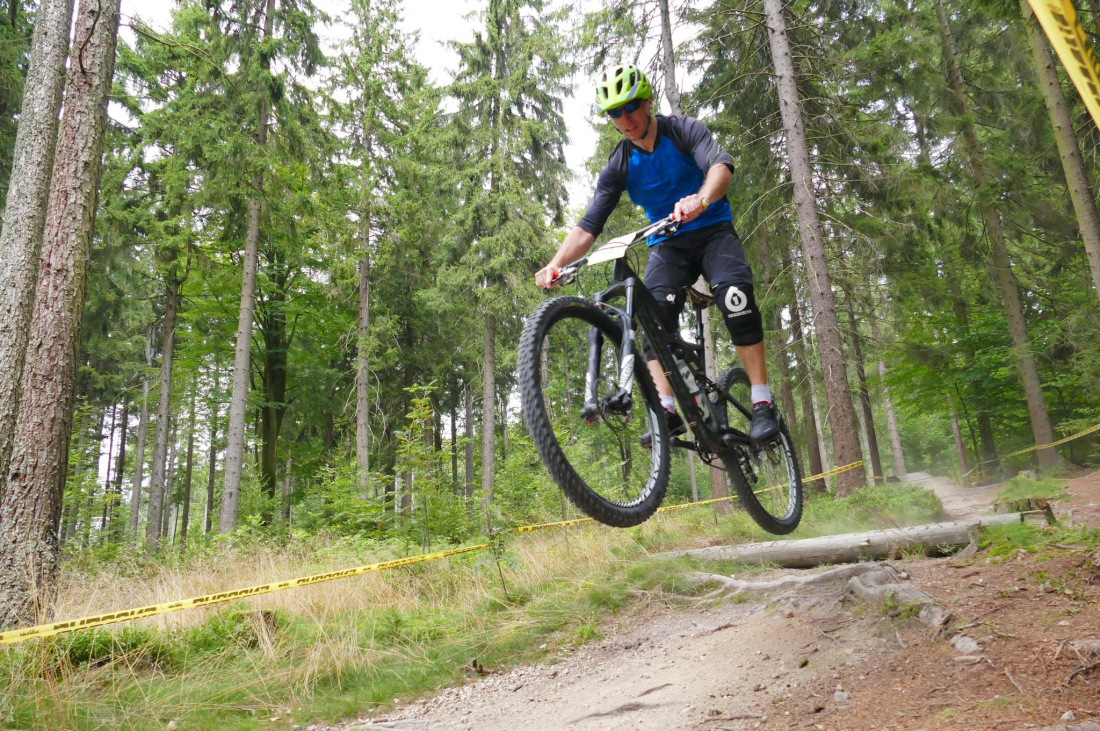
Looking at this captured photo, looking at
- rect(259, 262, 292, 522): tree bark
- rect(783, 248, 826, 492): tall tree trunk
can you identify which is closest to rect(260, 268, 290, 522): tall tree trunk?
rect(259, 262, 292, 522): tree bark

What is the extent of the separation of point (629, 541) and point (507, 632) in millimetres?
2939

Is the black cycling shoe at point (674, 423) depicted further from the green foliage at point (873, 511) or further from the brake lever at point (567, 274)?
the green foliage at point (873, 511)

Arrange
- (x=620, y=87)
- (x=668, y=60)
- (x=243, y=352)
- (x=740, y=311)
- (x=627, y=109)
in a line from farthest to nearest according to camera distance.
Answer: (x=243, y=352)
(x=668, y=60)
(x=740, y=311)
(x=627, y=109)
(x=620, y=87)

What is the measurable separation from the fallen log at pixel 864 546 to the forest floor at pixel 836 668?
0.30 m

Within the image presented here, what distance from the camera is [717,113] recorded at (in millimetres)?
13438

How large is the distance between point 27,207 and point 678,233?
7.10m

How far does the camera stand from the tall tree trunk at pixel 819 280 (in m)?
8.98

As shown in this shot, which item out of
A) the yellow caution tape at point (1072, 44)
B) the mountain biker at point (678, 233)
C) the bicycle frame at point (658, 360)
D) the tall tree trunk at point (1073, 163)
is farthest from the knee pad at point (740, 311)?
the tall tree trunk at point (1073, 163)

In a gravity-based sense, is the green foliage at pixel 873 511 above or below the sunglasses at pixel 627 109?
below

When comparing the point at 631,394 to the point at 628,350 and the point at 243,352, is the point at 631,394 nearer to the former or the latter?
the point at 628,350

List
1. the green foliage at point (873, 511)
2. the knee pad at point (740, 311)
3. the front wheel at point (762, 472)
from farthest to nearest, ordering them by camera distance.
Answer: the green foliage at point (873, 511) → the front wheel at point (762, 472) → the knee pad at point (740, 311)

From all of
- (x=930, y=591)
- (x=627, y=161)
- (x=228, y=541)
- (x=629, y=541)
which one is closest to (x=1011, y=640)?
(x=930, y=591)

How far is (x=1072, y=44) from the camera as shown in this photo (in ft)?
4.06

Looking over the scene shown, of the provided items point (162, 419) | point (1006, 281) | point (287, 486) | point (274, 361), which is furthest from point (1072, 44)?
point (287, 486)
